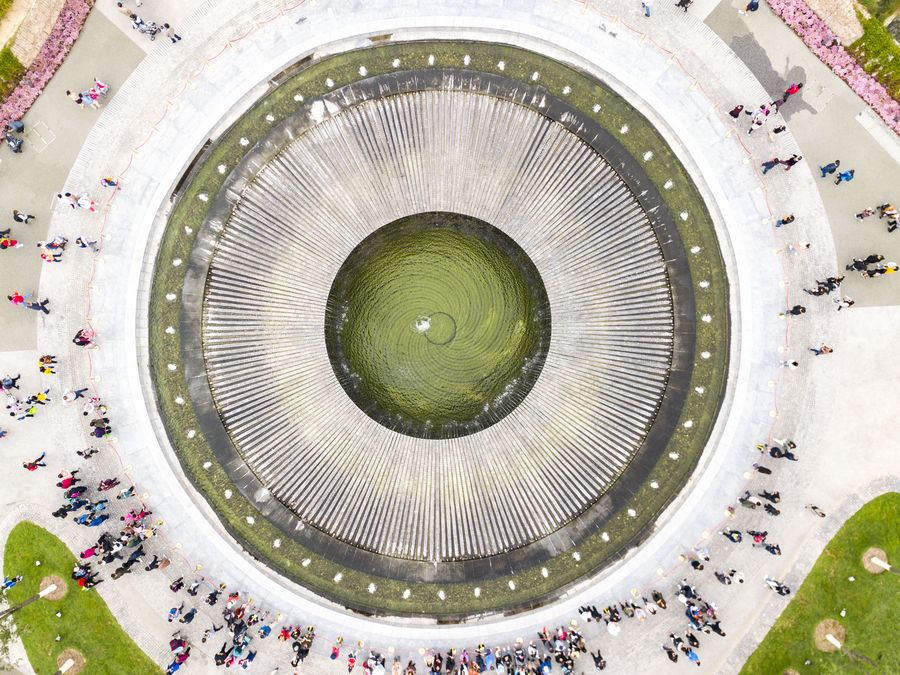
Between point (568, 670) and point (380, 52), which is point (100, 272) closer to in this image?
point (380, 52)

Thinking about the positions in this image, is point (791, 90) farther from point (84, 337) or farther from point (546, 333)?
point (84, 337)

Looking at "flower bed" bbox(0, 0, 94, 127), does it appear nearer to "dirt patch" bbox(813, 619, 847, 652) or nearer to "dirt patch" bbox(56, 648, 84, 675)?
"dirt patch" bbox(56, 648, 84, 675)

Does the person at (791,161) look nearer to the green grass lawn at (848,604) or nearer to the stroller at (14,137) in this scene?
the green grass lawn at (848,604)

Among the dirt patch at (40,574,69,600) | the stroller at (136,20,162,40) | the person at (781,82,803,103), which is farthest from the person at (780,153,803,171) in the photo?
the dirt patch at (40,574,69,600)

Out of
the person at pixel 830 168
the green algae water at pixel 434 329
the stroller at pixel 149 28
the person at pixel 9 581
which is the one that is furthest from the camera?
the person at pixel 9 581

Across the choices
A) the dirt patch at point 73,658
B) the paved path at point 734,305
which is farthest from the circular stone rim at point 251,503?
the dirt patch at point 73,658

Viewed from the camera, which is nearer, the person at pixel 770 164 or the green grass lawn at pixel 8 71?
the person at pixel 770 164

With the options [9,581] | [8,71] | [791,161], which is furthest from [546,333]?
[9,581]
